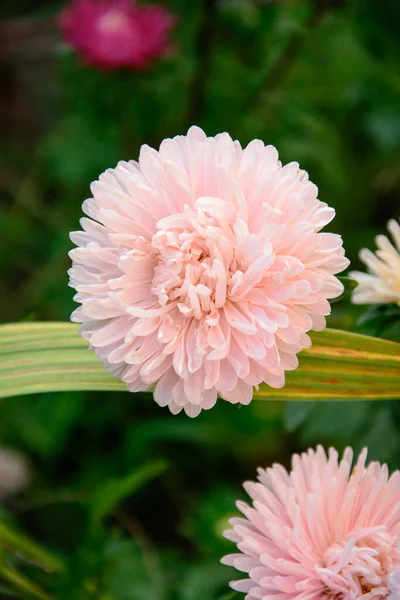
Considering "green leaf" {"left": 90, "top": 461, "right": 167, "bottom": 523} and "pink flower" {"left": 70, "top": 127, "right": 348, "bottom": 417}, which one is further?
"green leaf" {"left": 90, "top": 461, "right": 167, "bottom": 523}

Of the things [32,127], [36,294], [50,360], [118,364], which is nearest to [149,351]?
[118,364]

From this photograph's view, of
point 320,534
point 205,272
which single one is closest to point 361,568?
point 320,534

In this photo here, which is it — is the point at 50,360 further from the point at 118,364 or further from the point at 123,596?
the point at 123,596

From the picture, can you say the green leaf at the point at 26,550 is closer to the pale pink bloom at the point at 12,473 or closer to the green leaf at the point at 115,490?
the green leaf at the point at 115,490

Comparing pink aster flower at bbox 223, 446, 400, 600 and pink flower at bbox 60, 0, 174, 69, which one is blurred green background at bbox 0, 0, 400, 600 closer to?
pink flower at bbox 60, 0, 174, 69

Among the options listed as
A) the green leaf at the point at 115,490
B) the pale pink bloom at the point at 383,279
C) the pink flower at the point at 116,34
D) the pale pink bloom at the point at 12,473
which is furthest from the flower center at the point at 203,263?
the pale pink bloom at the point at 12,473

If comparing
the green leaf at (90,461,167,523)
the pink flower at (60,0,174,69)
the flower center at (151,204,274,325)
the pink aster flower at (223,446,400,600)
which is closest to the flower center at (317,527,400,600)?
the pink aster flower at (223,446,400,600)
